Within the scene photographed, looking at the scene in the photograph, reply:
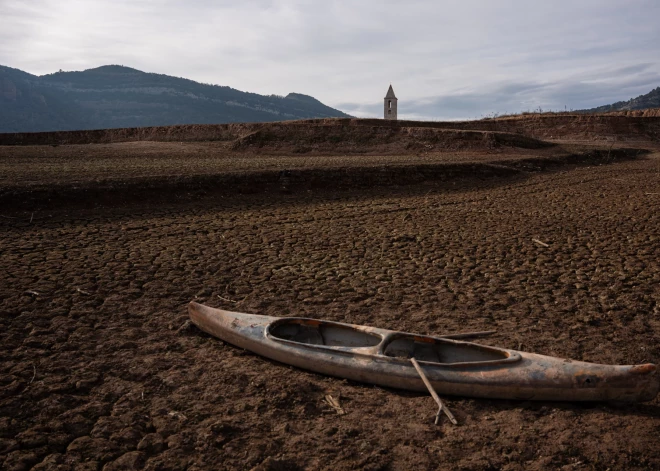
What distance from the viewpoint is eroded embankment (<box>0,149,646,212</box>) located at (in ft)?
29.3

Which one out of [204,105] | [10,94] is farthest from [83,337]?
[204,105]

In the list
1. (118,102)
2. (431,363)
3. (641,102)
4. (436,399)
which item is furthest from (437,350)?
(118,102)

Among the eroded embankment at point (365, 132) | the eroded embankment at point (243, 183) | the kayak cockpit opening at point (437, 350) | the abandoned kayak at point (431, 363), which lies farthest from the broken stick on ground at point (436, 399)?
the eroded embankment at point (365, 132)

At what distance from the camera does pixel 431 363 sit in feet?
10.4

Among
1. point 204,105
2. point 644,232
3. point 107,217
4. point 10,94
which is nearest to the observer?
point 644,232

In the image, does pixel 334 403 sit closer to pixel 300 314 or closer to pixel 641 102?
pixel 300 314

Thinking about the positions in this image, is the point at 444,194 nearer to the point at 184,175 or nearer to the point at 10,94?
the point at 184,175

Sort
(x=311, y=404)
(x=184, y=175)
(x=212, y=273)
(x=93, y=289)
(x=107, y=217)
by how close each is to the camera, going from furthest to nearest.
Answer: (x=184, y=175) < (x=107, y=217) < (x=212, y=273) < (x=93, y=289) < (x=311, y=404)

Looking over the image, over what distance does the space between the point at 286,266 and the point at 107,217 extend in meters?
4.06

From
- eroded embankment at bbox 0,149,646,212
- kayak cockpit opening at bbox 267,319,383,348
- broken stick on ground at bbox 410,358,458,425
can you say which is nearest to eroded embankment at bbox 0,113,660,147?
eroded embankment at bbox 0,149,646,212

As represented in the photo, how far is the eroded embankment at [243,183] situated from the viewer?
892cm

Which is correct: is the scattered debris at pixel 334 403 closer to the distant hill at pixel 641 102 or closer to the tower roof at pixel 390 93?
the tower roof at pixel 390 93

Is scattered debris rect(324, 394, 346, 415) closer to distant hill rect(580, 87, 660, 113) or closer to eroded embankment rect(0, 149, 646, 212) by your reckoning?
eroded embankment rect(0, 149, 646, 212)

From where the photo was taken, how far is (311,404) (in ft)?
10.2
